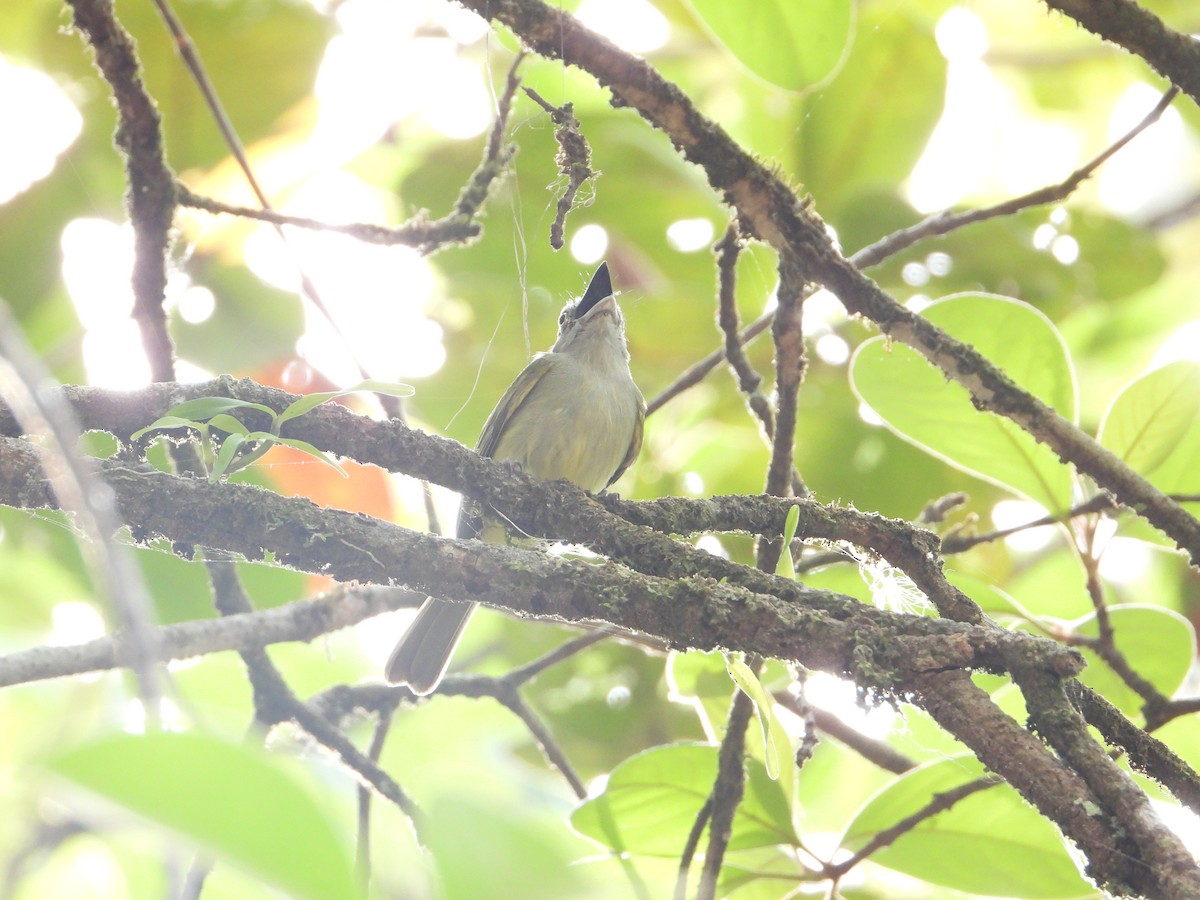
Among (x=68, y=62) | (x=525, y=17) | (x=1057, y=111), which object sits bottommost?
(x=525, y=17)

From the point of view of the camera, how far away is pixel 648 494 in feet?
12.2

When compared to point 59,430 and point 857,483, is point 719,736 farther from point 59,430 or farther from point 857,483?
point 59,430

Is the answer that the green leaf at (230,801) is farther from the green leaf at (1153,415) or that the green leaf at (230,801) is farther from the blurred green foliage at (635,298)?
the green leaf at (1153,415)

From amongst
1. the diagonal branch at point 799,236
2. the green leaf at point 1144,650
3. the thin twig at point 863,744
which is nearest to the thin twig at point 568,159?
the diagonal branch at point 799,236

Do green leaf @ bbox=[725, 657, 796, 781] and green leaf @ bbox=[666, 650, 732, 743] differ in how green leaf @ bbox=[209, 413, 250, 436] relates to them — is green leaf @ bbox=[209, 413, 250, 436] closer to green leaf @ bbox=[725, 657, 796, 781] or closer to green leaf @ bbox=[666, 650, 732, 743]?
green leaf @ bbox=[725, 657, 796, 781]

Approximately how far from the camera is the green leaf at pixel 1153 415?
8.18 feet

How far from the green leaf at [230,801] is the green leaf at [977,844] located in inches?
74.6

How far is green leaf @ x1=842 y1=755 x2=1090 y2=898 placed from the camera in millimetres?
2277

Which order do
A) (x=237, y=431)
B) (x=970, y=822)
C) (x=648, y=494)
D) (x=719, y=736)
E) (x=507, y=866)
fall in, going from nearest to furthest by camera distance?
(x=507, y=866) → (x=237, y=431) → (x=970, y=822) → (x=719, y=736) → (x=648, y=494)

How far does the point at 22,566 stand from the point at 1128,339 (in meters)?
3.84

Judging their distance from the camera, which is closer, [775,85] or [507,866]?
[507,866]

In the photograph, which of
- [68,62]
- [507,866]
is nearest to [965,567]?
[507,866]

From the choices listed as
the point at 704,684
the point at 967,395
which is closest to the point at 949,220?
the point at 967,395

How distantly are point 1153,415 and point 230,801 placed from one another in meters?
2.41
